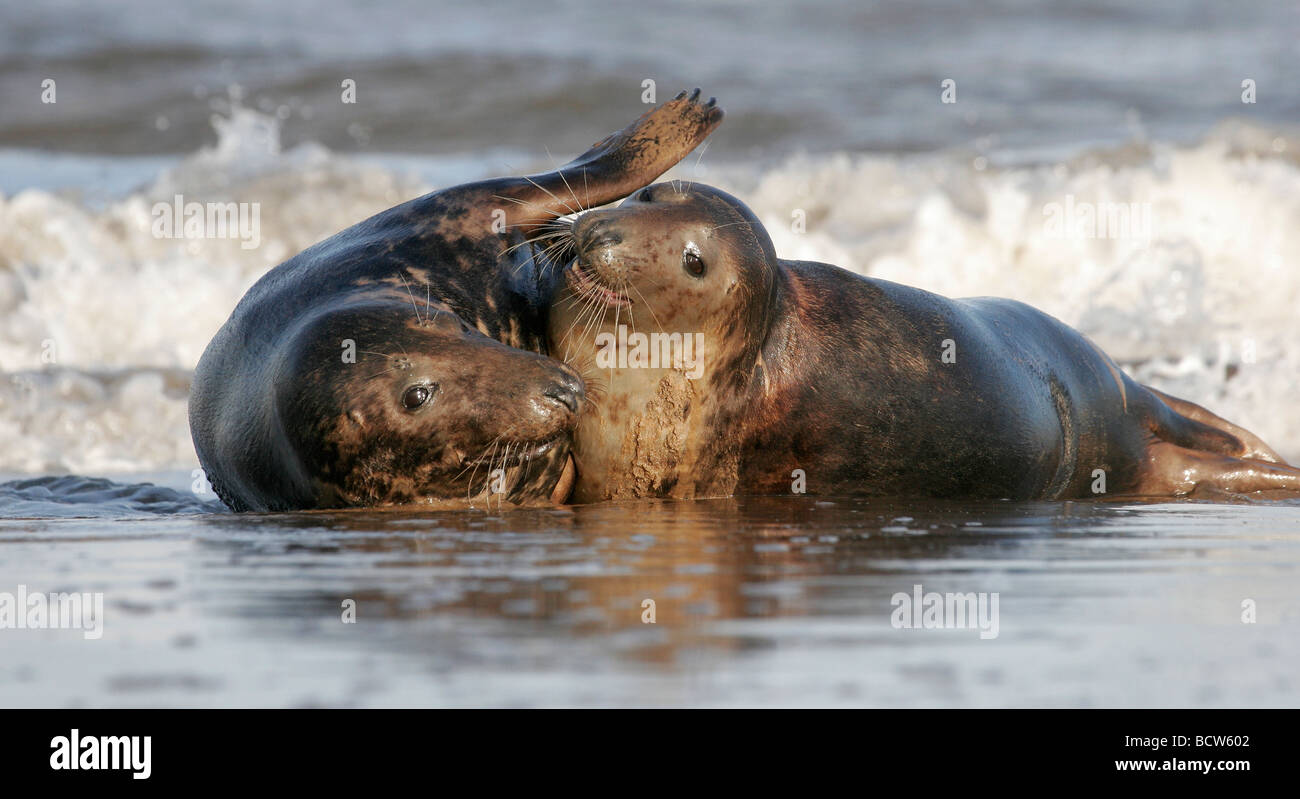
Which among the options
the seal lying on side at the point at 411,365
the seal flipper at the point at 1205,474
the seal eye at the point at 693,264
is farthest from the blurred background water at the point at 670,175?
the seal eye at the point at 693,264

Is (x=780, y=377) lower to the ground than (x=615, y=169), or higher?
lower

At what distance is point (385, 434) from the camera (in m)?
5.20

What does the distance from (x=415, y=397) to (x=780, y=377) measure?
1578mm

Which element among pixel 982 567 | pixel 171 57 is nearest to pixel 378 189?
pixel 171 57

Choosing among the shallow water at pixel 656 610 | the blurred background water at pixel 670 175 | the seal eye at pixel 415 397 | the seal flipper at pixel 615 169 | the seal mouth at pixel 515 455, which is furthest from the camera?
the seal flipper at pixel 615 169

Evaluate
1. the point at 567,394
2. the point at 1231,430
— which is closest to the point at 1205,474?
the point at 1231,430

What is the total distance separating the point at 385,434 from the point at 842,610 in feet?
7.15

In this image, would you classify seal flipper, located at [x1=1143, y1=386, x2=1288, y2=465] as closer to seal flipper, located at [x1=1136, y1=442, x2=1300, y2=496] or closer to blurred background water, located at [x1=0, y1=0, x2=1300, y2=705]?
seal flipper, located at [x1=1136, y1=442, x2=1300, y2=496]

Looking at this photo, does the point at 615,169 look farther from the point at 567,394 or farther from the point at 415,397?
the point at 415,397

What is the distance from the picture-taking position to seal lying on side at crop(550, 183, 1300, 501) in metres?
5.83

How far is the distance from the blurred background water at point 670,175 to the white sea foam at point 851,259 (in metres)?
0.03

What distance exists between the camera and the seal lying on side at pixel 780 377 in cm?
583

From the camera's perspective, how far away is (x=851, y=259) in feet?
→ 44.3

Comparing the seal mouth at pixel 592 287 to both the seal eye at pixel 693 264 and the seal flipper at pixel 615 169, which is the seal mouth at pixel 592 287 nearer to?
the seal eye at pixel 693 264
